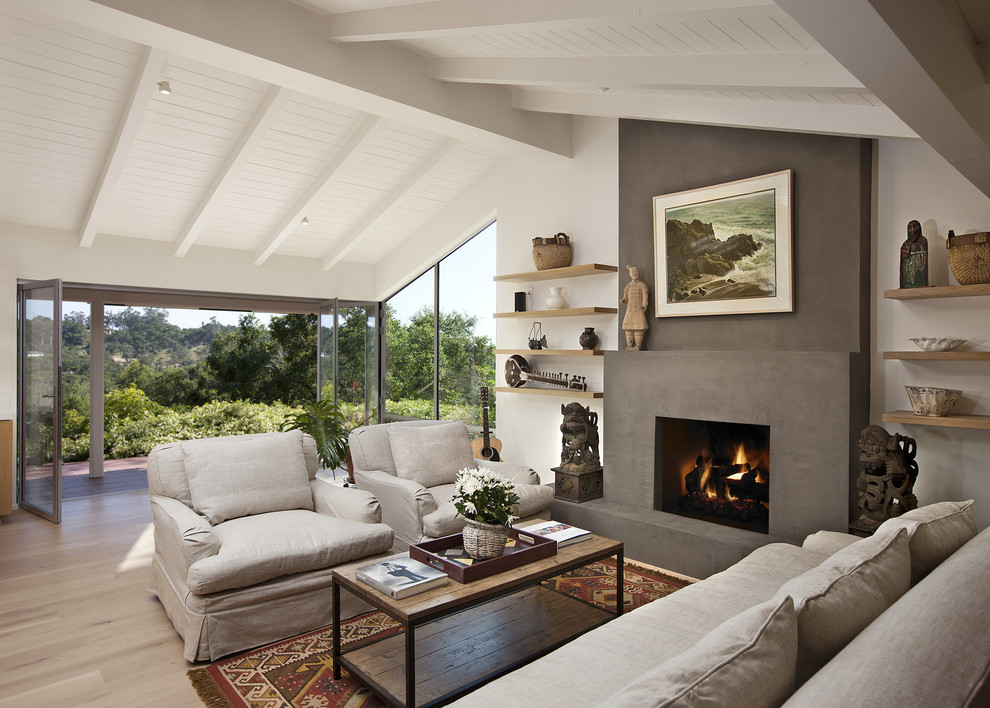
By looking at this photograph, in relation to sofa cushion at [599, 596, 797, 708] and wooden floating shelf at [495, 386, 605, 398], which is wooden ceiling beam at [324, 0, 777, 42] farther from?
wooden floating shelf at [495, 386, 605, 398]

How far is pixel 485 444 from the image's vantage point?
5.47 meters

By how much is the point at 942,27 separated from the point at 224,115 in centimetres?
422

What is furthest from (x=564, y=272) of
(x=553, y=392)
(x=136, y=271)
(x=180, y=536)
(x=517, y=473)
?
(x=136, y=271)

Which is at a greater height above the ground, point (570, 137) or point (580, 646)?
point (570, 137)

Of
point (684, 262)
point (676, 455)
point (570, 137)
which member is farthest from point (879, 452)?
point (570, 137)

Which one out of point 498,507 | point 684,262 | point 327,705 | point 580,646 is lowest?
point 327,705

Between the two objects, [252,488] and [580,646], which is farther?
[252,488]

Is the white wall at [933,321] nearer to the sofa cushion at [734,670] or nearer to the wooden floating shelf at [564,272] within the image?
the wooden floating shelf at [564,272]

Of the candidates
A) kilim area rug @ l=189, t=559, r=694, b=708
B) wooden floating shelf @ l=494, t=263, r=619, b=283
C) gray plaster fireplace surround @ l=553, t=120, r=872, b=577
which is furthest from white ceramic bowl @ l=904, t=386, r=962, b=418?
wooden floating shelf @ l=494, t=263, r=619, b=283

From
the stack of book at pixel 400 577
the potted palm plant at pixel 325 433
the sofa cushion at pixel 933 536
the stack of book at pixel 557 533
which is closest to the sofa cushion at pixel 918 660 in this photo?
the sofa cushion at pixel 933 536

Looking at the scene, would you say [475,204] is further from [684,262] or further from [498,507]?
[498,507]

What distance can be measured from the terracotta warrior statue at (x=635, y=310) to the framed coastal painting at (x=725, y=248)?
10 centimetres

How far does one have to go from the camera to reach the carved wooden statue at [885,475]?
310cm

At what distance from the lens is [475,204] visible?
19.9ft
